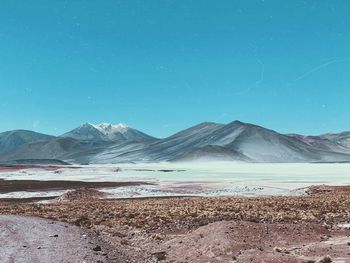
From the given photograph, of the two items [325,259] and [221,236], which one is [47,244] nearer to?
[221,236]

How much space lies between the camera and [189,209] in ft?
128

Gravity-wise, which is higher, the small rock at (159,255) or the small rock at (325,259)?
the small rock at (325,259)

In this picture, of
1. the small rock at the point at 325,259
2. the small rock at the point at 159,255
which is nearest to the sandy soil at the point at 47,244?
the small rock at the point at 159,255

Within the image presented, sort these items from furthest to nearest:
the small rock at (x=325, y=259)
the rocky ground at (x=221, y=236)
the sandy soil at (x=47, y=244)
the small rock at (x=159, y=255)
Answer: the small rock at (x=159, y=255), the rocky ground at (x=221, y=236), the small rock at (x=325, y=259), the sandy soil at (x=47, y=244)

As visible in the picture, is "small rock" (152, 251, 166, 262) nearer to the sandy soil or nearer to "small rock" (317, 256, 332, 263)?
the sandy soil

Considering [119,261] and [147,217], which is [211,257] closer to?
[119,261]

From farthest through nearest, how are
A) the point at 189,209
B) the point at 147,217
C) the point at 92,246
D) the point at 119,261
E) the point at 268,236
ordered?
the point at 189,209
the point at 147,217
the point at 268,236
the point at 92,246
the point at 119,261

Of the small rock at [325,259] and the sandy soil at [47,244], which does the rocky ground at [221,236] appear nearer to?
the small rock at [325,259]

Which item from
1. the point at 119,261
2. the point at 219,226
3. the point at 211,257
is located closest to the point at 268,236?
the point at 219,226

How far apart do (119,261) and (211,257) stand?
149 inches

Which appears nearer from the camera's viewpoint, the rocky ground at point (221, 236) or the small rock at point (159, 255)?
the rocky ground at point (221, 236)

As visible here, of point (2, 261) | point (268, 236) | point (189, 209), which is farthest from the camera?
point (189, 209)

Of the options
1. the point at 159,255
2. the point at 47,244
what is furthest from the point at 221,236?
the point at 47,244

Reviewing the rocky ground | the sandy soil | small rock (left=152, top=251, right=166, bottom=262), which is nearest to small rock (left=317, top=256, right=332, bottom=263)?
the rocky ground
